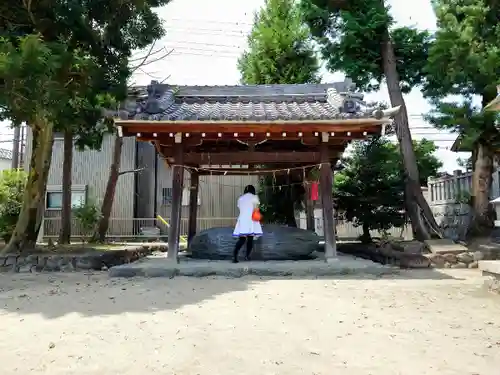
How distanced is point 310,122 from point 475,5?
17.8ft

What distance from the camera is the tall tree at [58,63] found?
26.1ft

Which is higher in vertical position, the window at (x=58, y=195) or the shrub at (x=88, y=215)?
the window at (x=58, y=195)

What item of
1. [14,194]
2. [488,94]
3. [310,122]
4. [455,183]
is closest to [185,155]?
[310,122]

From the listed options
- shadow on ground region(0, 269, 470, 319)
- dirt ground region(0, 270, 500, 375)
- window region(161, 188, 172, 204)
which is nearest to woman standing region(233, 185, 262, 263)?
shadow on ground region(0, 269, 470, 319)

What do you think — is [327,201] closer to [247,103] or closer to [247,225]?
[247,225]

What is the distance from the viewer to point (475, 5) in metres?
10.3

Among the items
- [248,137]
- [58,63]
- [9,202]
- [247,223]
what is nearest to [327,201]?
[247,223]

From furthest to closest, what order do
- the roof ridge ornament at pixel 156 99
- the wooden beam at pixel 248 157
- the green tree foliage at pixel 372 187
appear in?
the green tree foliage at pixel 372 187 < the wooden beam at pixel 248 157 < the roof ridge ornament at pixel 156 99

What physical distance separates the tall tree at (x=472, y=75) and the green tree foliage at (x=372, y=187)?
73.5 inches

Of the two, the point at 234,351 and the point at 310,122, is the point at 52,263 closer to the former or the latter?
the point at 310,122

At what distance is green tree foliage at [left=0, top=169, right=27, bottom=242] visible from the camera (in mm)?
14734

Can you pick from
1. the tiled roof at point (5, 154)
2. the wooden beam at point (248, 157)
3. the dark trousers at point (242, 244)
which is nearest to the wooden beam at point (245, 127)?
the wooden beam at point (248, 157)

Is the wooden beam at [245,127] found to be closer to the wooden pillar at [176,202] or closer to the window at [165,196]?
the wooden pillar at [176,202]

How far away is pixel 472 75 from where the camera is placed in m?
10.5
